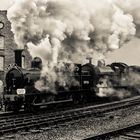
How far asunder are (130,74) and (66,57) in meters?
9.57

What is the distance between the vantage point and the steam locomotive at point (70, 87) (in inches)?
733

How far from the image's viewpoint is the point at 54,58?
2044 cm

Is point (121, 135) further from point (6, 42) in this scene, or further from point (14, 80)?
point (6, 42)

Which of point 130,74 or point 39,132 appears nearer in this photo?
point 39,132

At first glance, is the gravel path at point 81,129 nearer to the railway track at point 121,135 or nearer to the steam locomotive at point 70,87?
the railway track at point 121,135

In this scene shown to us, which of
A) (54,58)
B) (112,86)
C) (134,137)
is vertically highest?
(54,58)

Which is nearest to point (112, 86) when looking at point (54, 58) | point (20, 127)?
point (54, 58)

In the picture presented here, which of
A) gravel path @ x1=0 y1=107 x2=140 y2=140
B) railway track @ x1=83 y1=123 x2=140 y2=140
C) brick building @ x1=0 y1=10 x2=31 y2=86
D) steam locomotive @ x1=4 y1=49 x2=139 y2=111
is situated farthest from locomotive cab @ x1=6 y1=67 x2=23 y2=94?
brick building @ x1=0 y1=10 x2=31 y2=86

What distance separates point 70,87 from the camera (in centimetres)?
2162

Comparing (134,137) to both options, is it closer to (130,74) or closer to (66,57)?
(66,57)

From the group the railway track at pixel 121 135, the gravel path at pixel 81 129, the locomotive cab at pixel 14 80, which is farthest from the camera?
the locomotive cab at pixel 14 80

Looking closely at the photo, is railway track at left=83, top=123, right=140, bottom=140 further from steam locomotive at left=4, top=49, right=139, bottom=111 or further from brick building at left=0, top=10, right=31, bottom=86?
brick building at left=0, top=10, right=31, bottom=86

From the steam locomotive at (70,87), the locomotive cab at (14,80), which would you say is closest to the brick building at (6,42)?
the steam locomotive at (70,87)

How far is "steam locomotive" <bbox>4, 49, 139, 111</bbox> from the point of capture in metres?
18.6
